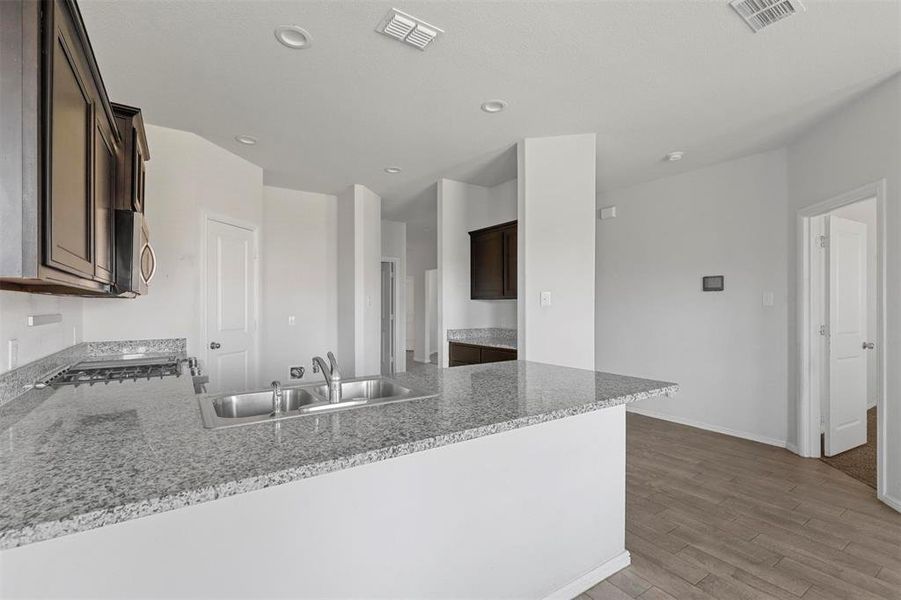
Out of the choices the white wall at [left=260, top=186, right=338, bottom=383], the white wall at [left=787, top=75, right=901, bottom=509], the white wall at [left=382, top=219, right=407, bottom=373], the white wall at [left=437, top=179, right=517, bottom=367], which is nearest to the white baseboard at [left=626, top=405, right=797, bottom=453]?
the white wall at [left=787, top=75, right=901, bottom=509]

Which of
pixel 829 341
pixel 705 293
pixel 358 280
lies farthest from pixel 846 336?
pixel 358 280

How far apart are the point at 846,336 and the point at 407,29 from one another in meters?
4.20

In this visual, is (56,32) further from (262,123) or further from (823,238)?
(823,238)

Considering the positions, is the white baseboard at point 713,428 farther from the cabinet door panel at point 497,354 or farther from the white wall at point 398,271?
the white wall at point 398,271

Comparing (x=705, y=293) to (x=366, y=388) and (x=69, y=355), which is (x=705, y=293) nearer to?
(x=366, y=388)

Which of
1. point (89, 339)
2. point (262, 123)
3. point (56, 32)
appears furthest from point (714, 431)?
point (89, 339)

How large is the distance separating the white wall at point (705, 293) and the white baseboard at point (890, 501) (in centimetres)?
112

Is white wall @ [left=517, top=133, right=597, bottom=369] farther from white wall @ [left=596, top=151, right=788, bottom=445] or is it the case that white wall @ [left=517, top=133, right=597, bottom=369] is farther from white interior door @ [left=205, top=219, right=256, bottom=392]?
white interior door @ [left=205, top=219, right=256, bottom=392]

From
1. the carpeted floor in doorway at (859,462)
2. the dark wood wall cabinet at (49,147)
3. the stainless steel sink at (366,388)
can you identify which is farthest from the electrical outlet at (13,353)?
the carpeted floor in doorway at (859,462)

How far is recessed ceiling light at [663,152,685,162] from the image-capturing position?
3.88 metres

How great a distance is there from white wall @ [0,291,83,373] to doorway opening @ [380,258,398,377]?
478 cm

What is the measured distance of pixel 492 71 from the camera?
2.49m

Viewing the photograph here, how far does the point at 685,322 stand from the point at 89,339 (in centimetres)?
526

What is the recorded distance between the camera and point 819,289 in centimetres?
358
